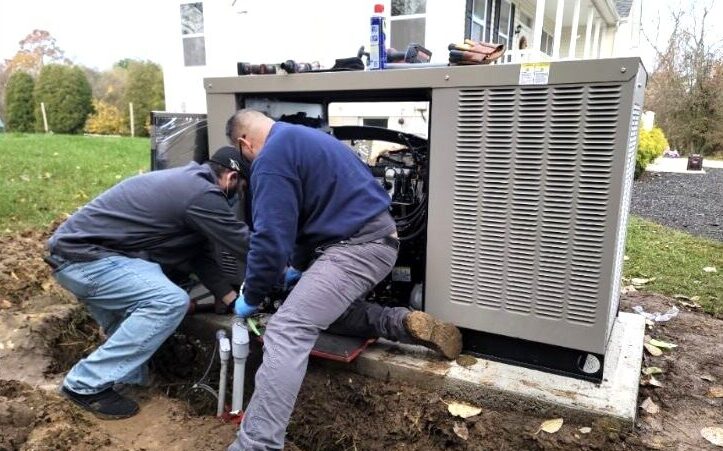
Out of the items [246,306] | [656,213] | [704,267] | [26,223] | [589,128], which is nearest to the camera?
[589,128]

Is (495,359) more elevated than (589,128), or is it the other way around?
(589,128)

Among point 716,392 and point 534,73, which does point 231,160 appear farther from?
point 716,392

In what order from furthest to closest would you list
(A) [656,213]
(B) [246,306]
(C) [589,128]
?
(A) [656,213] < (B) [246,306] < (C) [589,128]

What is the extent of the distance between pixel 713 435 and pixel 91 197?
20.1 ft

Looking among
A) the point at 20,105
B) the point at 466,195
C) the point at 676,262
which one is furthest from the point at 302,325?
the point at 20,105

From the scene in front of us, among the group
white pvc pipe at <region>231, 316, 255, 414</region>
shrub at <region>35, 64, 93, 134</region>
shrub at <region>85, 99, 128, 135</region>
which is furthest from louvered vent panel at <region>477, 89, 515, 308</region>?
shrub at <region>35, 64, 93, 134</region>

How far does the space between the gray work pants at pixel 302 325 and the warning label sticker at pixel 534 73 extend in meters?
0.89

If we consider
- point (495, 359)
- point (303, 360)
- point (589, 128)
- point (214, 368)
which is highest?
point (589, 128)

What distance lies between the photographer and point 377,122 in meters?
9.39

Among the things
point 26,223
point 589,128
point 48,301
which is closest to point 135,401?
point 48,301

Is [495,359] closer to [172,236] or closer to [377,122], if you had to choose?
[172,236]

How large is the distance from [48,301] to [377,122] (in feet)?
21.9

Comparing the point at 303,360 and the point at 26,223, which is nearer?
the point at 303,360

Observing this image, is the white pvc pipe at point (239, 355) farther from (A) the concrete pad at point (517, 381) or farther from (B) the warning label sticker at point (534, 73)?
(B) the warning label sticker at point (534, 73)
